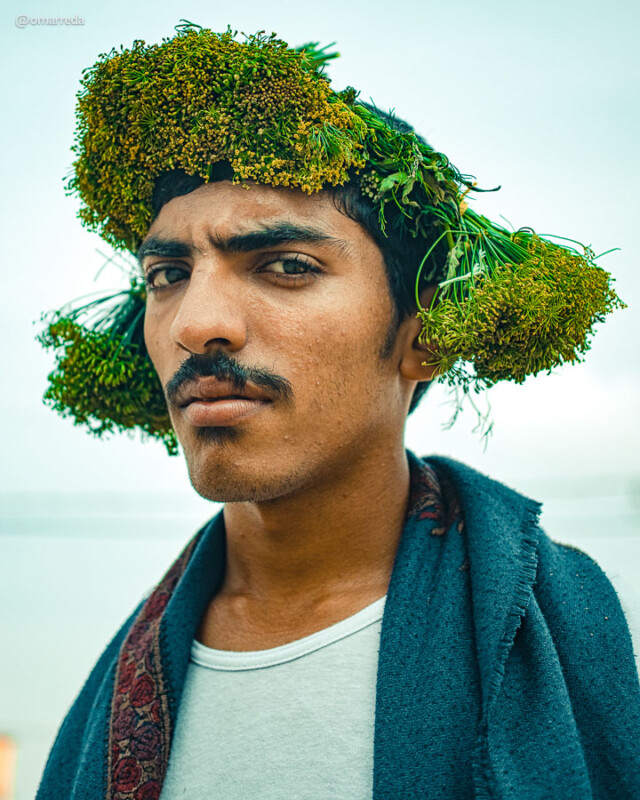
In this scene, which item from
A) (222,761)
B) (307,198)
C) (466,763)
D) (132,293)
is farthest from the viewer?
(132,293)

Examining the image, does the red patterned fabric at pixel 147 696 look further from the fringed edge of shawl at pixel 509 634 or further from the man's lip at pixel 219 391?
the man's lip at pixel 219 391

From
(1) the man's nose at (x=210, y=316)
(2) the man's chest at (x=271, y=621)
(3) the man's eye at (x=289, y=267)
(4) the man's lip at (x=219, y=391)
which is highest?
(3) the man's eye at (x=289, y=267)

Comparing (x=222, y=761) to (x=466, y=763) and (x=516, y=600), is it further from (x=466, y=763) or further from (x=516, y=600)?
(x=516, y=600)

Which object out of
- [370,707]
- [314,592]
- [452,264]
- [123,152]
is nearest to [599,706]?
[370,707]

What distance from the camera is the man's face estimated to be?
1623mm

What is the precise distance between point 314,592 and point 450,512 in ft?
1.27

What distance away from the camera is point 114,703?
5.84 feet

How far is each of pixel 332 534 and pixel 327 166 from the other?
2.84 feet

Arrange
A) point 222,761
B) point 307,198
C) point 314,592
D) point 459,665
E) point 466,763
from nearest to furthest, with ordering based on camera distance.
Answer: point 466,763, point 459,665, point 222,761, point 307,198, point 314,592

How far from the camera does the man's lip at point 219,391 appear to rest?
1615 mm

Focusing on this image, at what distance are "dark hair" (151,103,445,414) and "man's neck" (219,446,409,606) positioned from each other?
34 centimetres

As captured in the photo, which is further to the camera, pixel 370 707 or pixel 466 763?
pixel 370 707

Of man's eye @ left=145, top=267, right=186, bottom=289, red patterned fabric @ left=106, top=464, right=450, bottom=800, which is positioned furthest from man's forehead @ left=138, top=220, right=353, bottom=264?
red patterned fabric @ left=106, top=464, right=450, bottom=800

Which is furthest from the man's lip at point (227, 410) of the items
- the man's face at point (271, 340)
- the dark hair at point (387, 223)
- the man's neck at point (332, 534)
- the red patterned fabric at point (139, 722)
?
the red patterned fabric at point (139, 722)
